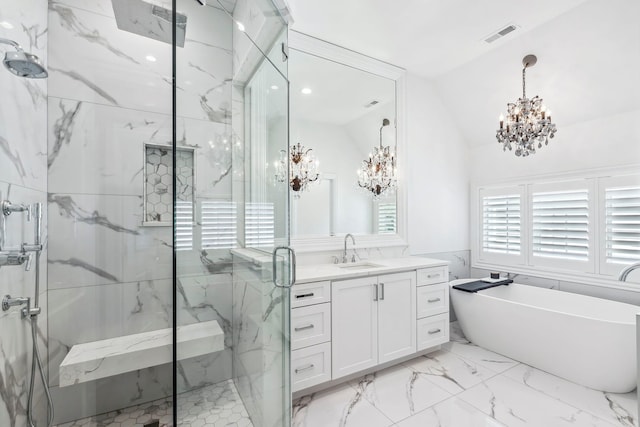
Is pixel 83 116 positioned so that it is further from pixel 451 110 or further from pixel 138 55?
pixel 451 110

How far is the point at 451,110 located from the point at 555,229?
1731 mm

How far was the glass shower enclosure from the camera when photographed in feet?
5.03

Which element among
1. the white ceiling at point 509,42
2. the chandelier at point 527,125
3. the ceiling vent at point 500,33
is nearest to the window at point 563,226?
the white ceiling at point 509,42

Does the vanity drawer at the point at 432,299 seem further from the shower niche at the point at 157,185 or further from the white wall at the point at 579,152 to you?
the shower niche at the point at 157,185

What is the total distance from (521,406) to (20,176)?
10.6 ft

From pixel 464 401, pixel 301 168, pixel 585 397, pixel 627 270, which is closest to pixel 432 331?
pixel 464 401

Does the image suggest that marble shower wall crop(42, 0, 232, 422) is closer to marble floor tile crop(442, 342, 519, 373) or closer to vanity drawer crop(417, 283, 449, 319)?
vanity drawer crop(417, 283, 449, 319)

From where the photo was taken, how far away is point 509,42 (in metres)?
2.68

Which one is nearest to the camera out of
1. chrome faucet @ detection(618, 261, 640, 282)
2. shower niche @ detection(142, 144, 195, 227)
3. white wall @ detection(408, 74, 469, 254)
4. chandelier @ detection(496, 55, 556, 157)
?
chrome faucet @ detection(618, 261, 640, 282)

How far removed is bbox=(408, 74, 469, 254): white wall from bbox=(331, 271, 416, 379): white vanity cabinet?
2.86 ft

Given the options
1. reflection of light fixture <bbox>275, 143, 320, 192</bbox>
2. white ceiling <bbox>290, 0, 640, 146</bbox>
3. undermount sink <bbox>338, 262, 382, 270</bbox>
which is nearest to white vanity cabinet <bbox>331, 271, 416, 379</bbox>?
undermount sink <bbox>338, 262, 382, 270</bbox>

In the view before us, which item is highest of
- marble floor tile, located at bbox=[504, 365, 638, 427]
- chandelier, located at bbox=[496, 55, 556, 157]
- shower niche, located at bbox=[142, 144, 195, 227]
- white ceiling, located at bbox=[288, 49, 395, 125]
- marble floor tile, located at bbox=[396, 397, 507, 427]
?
white ceiling, located at bbox=[288, 49, 395, 125]

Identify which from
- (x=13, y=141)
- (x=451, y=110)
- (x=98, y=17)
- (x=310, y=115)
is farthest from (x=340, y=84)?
(x=13, y=141)

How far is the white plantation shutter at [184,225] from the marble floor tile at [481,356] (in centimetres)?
260
